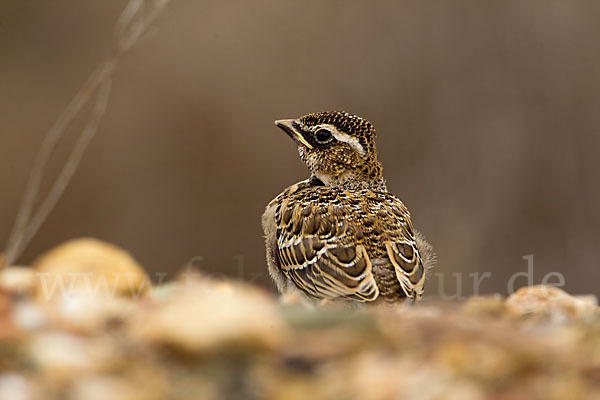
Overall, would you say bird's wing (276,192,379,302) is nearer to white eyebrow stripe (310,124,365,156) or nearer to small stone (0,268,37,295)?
white eyebrow stripe (310,124,365,156)

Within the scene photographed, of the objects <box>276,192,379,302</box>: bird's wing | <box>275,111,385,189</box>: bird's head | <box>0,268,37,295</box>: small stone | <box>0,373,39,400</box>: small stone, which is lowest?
<box>0,373,39,400</box>: small stone

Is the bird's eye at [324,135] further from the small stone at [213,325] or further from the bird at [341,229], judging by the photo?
the small stone at [213,325]

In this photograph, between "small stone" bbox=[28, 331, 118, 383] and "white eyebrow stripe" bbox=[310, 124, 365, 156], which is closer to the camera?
"small stone" bbox=[28, 331, 118, 383]

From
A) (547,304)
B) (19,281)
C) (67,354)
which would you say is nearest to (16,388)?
(67,354)

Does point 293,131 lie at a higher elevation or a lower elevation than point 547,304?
higher

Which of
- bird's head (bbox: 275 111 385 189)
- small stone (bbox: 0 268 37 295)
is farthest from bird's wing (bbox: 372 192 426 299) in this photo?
small stone (bbox: 0 268 37 295)

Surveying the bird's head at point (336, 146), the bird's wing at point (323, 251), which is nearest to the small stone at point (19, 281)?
the bird's wing at point (323, 251)

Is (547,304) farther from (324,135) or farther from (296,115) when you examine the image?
(296,115)

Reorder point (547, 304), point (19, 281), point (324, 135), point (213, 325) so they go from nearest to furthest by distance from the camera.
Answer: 1. point (213, 325)
2. point (19, 281)
3. point (547, 304)
4. point (324, 135)
